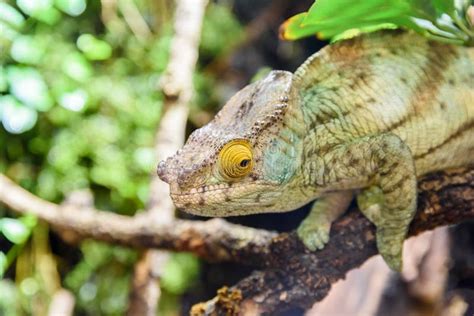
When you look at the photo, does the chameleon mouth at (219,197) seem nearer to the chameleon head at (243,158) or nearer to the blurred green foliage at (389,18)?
the chameleon head at (243,158)

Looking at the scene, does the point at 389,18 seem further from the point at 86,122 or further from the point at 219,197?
the point at 86,122

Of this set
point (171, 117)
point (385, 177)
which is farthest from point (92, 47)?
point (385, 177)

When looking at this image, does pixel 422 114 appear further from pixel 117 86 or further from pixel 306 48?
pixel 117 86

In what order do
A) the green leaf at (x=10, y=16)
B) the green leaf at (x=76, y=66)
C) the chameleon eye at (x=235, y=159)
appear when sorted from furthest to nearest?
the green leaf at (x=76, y=66) < the green leaf at (x=10, y=16) < the chameleon eye at (x=235, y=159)

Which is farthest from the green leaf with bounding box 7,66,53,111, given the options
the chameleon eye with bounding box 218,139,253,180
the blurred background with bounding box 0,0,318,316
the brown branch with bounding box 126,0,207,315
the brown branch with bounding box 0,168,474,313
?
the chameleon eye with bounding box 218,139,253,180

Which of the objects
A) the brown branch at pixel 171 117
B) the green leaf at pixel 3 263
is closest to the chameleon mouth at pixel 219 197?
the brown branch at pixel 171 117

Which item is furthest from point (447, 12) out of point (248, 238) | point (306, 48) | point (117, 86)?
point (117, 86)
